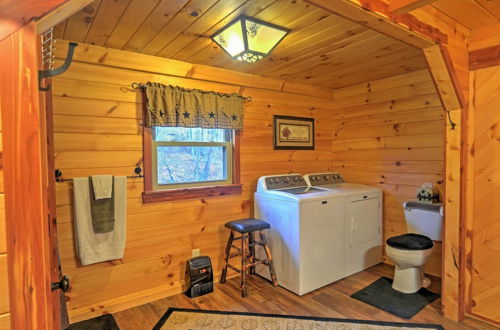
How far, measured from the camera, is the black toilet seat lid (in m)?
2.63

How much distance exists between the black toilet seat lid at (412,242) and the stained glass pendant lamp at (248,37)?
1992mm

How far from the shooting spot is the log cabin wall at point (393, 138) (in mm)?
3064

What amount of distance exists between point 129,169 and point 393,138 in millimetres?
2750

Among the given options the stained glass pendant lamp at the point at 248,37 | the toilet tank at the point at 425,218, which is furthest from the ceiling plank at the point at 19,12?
the toilet tank at the point at 425,218

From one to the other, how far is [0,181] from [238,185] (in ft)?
8.02

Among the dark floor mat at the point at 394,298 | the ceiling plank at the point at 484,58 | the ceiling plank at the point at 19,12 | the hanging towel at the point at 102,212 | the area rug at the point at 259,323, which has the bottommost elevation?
the area rug at the point at 259,323

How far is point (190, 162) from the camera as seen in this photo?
9.57 feet

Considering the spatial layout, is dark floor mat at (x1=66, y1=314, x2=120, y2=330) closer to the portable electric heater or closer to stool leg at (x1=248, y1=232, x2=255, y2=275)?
the portable electric heater

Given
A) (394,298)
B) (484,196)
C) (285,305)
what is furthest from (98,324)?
(484,196)

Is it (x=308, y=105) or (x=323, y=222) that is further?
(x=308, y=105)

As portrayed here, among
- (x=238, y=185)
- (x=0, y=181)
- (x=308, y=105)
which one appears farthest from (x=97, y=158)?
(x=308, y=105)

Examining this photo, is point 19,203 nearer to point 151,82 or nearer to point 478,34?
point 151,82

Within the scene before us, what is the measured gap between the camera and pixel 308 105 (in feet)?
12.2

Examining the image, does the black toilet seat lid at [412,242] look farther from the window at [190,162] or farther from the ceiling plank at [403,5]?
the ceiling plank at [403,5]
